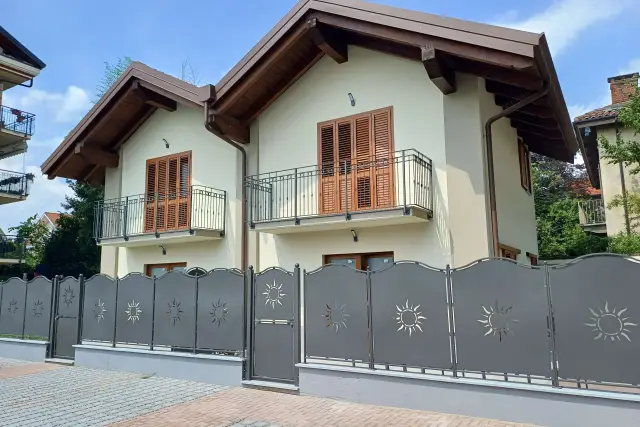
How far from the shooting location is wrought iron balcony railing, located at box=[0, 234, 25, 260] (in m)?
28.3

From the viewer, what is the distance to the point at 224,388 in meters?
8.48

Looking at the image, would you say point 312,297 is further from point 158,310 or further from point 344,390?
point 158,310

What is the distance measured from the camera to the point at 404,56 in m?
10.8

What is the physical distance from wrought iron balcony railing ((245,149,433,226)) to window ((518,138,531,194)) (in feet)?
13.6

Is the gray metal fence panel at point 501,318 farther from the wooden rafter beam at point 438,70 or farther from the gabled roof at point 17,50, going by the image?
the gabled roof at point 17,50

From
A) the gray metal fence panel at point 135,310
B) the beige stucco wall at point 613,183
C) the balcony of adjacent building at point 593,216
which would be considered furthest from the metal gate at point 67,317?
the balcony of adjacent building at point 593,216

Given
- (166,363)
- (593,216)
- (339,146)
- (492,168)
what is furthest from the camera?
(593,216)

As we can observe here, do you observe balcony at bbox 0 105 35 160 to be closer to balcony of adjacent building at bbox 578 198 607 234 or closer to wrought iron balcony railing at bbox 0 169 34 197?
wrought iron balcony railing at bbox 0 169 34 197

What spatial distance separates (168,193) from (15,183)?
13.5 m

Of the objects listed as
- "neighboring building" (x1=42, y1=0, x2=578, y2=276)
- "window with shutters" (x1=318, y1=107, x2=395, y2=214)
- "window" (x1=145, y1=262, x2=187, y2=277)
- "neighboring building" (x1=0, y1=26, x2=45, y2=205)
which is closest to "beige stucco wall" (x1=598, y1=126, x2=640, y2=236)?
"neighboring building" (x1=42, y1=0, x2=578, y2=276)

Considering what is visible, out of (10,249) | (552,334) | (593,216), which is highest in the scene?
(593,216)

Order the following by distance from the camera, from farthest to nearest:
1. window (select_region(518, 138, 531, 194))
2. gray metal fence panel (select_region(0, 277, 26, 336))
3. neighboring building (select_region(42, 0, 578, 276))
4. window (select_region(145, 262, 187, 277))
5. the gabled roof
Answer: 1. the gabled roof
2. window (select_region(145, 262, 187, 277))
3. window (select_region(518, 138, 531, 194))
4. gray metal fence panel (select_region(0, 277, 26, 336))
5. neighboring building (select_region(42, 0, 578, 276))

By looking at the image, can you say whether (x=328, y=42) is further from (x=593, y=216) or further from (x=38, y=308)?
(x=593, y=216)

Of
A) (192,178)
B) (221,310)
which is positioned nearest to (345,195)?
(221,310)
